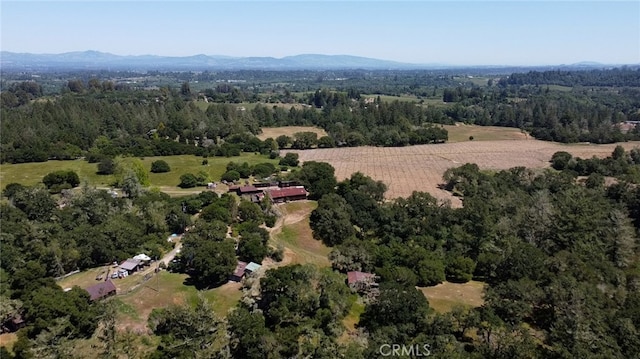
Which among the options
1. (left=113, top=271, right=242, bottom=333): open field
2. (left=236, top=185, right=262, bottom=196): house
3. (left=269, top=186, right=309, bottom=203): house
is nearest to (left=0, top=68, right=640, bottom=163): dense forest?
(left=236, top=185, right=262, bottom=196): house

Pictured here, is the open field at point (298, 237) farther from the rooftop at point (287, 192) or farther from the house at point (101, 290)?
the house at point (101, 290)

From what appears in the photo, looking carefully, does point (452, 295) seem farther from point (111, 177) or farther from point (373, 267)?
point (111, 177)

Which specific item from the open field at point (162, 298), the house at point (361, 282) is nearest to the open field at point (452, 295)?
the house at point (361, 282)

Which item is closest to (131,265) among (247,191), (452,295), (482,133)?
(247,191)

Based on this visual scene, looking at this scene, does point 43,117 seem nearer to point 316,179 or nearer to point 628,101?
point 316,179

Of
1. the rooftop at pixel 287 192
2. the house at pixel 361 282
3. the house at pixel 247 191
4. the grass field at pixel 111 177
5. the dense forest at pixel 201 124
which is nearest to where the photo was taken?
the house at pixel 361 282
